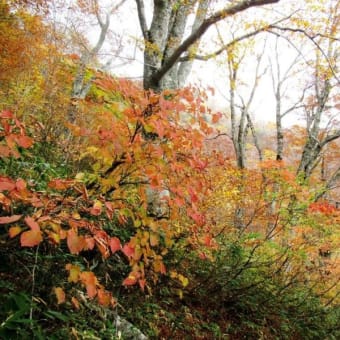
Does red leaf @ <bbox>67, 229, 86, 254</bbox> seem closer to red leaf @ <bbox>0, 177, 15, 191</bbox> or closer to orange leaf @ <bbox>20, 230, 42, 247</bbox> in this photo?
orange leaf @ <bbox>20, 230, 42, 247</bbox>

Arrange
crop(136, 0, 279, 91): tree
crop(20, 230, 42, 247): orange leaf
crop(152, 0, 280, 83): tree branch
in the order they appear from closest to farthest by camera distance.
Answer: crop(20, 230, 42, 247): orange leaf → crop(152, 0, 280, 83): tree branch → crop(136, 0, 279, 91): tree

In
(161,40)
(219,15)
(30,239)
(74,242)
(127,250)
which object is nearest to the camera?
(30,239)

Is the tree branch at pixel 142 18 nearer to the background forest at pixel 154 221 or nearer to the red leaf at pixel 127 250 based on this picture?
the background forest at pixel 154 221

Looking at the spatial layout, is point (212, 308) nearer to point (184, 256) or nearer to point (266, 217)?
point (184, 256)

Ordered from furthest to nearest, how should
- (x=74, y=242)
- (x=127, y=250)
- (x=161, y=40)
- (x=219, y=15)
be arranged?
(x=161, y=40) → (x=219, y=15) → (x=127, y=250) → (x=74, y=242)

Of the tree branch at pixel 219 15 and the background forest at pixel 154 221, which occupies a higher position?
the tree branch at pixel 219 15

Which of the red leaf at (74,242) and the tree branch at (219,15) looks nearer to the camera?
the red leaf at (74,242)

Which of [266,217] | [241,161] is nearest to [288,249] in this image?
[266,217]

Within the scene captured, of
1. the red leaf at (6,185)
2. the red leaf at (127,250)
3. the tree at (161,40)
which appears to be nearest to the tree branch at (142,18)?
A: the tree at (161,40)

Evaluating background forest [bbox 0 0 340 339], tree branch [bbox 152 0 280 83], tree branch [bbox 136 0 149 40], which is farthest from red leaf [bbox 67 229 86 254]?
tree branch [bbox 136 0 149 40]

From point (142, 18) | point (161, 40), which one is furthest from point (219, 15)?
point (142, 18)

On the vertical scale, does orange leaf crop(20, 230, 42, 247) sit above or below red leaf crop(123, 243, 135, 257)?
above

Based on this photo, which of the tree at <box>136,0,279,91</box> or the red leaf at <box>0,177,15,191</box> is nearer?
the red leaf at <box>0,177,15,191</box>

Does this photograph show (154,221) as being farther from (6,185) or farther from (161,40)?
(161,40)
